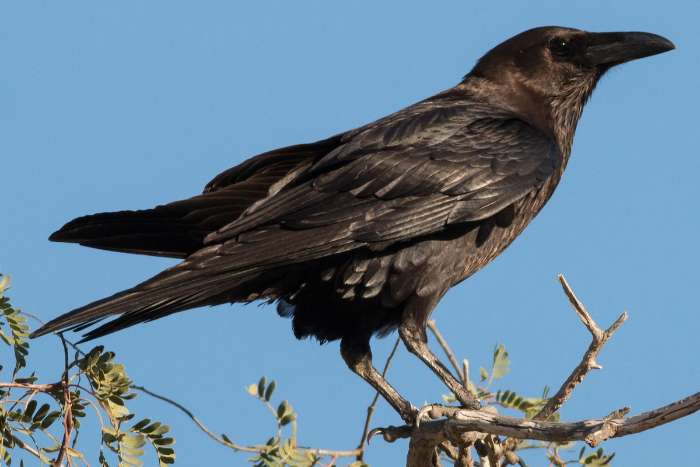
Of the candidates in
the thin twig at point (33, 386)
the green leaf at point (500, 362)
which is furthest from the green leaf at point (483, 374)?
the thin twig at point (33, 386)

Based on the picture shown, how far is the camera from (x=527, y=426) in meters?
4.36

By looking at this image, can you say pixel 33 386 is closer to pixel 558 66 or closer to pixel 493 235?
pixel 493 235

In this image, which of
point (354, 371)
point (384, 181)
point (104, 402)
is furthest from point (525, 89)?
point (104, 402)

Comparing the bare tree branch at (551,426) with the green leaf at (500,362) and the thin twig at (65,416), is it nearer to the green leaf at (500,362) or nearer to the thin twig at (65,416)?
the green leaf at (500,362)

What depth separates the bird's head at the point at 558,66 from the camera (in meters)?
6.85

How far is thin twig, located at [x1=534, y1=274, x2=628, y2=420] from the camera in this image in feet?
14.8

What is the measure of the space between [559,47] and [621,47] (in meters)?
0.39

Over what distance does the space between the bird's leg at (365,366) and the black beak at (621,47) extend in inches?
97.4

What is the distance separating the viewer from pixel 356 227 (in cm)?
558

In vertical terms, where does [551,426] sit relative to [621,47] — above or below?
below

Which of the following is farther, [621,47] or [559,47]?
[559,47]

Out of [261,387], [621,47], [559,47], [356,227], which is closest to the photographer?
[261,387]

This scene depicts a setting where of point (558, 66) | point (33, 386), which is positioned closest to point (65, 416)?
point (33, 386)

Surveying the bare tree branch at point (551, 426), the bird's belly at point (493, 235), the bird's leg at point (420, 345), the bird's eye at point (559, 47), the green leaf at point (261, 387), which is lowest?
the bare tree branch at point (551, 426)
